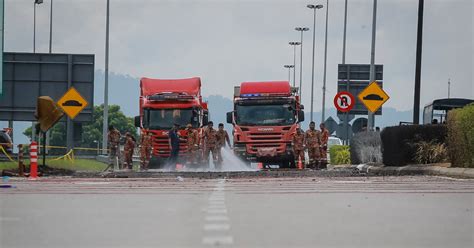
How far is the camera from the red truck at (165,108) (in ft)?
130

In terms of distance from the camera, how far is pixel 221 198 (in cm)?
1664

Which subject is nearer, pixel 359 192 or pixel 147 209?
pixel 147 209

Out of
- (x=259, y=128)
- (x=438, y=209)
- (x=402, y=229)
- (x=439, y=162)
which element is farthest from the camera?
(x=259, y=128)

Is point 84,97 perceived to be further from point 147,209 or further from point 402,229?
point 402,229

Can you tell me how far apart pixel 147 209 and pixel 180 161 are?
26.2 m

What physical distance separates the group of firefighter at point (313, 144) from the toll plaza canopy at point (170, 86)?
4494 mm

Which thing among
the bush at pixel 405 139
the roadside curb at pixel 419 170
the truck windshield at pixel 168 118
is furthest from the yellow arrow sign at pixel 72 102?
the bush at pixel 405 139

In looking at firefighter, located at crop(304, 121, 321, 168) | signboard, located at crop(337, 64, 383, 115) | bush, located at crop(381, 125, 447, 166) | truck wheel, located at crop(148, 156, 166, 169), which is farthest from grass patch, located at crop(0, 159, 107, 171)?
bush, located at crop(381, 125, 447, 166)

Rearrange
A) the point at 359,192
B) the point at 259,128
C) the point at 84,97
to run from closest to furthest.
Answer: the point at 359,192 → the point at 259,128 → the point at 84,97

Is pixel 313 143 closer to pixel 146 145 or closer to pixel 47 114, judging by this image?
pixel 146 145

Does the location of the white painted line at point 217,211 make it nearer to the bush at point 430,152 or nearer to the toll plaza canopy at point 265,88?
the bush at point 430,152

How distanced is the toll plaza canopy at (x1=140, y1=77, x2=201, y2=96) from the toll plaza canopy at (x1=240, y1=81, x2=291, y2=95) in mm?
1976

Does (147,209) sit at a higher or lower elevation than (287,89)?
lower

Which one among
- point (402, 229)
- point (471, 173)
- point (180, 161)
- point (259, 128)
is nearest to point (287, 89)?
point (259, 128)
